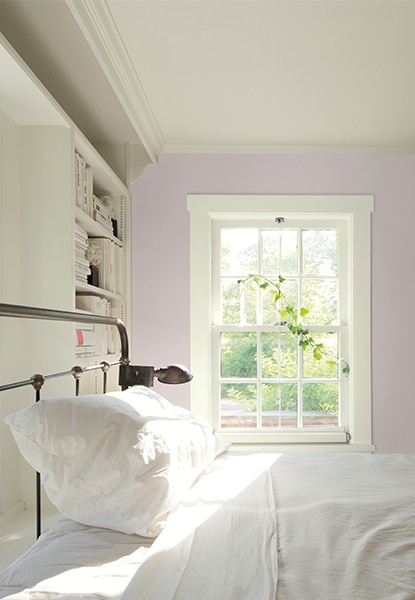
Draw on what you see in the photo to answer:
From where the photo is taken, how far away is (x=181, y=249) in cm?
362

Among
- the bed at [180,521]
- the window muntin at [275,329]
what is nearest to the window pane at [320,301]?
the window muntin at [275,329]

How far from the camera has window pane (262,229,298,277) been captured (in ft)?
12.3

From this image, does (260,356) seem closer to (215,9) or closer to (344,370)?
(344,370)

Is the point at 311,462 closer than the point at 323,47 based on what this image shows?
Yes

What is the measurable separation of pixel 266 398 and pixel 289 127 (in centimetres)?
179

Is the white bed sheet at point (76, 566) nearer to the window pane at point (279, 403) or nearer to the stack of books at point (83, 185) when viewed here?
the stack of books at point (83, 185)

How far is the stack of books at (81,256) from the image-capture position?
2.65m

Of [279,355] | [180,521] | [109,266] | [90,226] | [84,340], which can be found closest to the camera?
[180,521]

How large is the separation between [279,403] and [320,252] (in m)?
1.09

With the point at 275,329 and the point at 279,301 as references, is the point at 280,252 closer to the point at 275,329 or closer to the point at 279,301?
the point at 279,301

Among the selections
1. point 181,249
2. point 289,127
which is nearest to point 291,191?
point 289,127

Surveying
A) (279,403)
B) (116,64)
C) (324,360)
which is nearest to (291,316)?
(324,360)

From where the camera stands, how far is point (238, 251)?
3752 millimetres

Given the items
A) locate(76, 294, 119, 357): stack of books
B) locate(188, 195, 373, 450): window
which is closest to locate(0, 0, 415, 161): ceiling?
locate(188, 195, 373, 450): window
